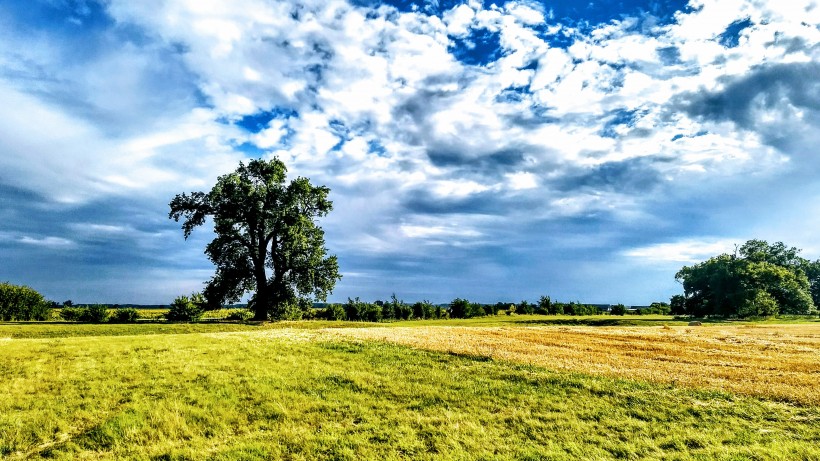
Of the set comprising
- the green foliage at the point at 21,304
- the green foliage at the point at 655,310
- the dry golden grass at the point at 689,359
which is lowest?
the green foliage at the point at 655,310

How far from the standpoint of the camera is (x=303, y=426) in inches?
393

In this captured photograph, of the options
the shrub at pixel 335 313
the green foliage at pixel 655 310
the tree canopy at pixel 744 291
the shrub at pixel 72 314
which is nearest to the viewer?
the shrub at pixel 72 314

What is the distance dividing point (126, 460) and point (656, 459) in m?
9.95

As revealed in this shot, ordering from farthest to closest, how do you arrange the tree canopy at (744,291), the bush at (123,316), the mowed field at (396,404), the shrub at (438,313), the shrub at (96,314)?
the shrub at (438,313), the tree canopy at (744,291), the shrub at (96,314), the bush at (123,316), the mowed field at (396,404)

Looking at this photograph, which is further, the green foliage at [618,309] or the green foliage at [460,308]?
the green foliage at [618,309]

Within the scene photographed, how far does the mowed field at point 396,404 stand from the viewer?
8.66m

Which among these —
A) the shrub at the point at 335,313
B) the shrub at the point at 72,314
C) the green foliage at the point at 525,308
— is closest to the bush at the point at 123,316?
the shrub at the point at 72,314

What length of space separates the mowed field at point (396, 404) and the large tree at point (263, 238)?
23916mm

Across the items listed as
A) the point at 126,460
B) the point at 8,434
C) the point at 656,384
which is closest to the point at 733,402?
the point at 656,384

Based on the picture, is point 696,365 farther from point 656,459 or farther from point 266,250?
point 266,250

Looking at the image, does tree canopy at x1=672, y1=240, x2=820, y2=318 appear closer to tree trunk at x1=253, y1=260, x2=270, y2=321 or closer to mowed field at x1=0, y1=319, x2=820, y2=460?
mowed field at x1=0, y1=319, x2=820, y2=460

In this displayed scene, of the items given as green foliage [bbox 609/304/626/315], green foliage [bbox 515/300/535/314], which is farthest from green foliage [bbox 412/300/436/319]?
green foliage [bbox 609/304/626/315]

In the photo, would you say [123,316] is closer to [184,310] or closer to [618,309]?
[184,310]

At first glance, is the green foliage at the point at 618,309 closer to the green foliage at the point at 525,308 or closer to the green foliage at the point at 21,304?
the green foliage at the point at 525,308
